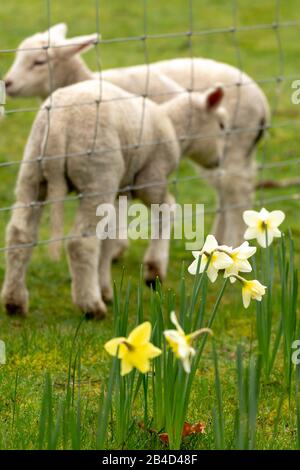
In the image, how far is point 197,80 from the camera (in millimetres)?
6875

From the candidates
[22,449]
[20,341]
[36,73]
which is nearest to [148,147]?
[36,73]

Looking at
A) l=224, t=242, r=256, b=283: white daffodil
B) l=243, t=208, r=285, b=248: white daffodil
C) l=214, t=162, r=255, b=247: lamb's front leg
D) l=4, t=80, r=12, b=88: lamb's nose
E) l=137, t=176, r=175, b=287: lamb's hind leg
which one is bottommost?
l=224, t=242, r=256, b=283: white daffodil

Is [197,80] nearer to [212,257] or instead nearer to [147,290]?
[147,290]

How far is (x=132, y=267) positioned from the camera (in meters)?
6.84

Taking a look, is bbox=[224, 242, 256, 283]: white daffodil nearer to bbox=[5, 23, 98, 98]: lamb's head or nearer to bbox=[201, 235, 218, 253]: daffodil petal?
bbox=[201, 235, 218, 253]: daffodil petal

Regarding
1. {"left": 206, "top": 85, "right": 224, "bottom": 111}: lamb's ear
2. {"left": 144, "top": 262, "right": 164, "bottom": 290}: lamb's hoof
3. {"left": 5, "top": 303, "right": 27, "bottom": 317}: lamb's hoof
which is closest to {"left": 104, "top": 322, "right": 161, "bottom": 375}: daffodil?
{"left": 5, "top": 303, "right": 27, "bottom": 317}: lamb's hoof

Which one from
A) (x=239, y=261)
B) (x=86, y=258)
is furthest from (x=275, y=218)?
(x=86, y=258)

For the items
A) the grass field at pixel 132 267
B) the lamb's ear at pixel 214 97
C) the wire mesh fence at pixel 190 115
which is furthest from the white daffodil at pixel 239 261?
the lamb's ear at pixel 214 97

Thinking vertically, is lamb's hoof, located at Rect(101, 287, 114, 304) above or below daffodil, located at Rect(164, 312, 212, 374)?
above

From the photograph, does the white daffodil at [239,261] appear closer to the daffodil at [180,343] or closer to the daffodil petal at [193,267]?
the daffodil petal at [193,267]

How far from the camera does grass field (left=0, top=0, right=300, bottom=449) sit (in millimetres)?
3852

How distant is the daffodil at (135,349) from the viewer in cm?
286

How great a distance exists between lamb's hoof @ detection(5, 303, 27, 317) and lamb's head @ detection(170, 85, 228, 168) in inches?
54.2

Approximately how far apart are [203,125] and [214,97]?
22cm
